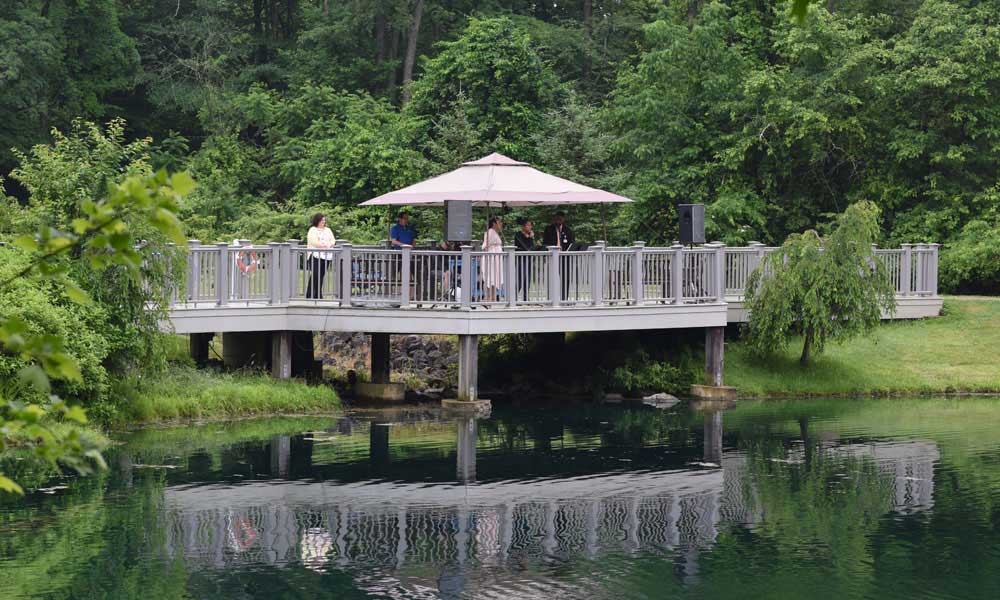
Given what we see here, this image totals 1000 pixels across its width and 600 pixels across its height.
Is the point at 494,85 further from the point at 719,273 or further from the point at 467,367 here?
the point at 467,367

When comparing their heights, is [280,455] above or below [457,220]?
below

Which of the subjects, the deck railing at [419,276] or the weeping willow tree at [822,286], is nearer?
the deck railing at [419,276]

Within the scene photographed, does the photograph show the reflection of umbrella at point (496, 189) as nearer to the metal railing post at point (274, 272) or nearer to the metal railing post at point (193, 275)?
the metal railing post at point (274, 272)

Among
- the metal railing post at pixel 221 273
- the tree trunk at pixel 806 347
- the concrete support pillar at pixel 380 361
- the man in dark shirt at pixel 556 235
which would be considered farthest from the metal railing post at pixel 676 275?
the metal railing post at pixel 221 273

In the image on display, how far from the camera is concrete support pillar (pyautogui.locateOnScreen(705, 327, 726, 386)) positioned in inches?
941

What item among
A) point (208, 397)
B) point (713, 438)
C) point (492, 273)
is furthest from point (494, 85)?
point (713, 438)

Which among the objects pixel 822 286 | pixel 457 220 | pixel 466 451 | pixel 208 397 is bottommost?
pixel 466 451

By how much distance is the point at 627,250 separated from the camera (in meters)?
22.6

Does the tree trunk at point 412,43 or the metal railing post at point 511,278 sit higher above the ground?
the tree trunk at point 412,43

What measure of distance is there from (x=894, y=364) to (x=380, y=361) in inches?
369

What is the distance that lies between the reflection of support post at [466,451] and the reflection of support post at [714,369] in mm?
4898

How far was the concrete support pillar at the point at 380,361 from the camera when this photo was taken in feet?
77.6

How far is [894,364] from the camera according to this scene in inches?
997

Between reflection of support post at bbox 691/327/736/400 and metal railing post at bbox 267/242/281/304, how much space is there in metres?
7.40
